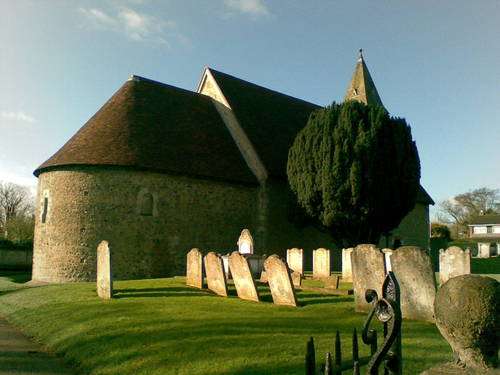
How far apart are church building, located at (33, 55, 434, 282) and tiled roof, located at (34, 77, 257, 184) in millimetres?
56

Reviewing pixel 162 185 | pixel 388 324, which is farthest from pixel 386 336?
pixel 162 185

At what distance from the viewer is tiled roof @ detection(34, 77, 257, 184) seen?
19656mm

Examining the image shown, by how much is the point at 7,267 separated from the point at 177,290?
2456 cm

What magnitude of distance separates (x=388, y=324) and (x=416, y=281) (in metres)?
5.89

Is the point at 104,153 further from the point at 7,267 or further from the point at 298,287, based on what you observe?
the point at 7,267

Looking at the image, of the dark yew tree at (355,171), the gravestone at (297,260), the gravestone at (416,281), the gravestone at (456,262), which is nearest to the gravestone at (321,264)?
the gravestone at (297,260)

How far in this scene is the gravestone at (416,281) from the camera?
8172mm

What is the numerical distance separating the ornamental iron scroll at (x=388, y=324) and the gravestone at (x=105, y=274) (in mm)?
9651

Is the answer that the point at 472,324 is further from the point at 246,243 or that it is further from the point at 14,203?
the point at 14,203

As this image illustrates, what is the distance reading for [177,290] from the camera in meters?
12.6

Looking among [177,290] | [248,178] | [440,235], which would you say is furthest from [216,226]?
[440,235]

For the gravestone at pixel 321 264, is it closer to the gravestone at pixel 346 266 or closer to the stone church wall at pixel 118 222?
the gravestone at pixel 346 266

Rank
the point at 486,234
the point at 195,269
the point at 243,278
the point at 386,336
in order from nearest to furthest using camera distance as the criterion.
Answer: the point at 386,336, the point at 243,278, the point at 195,269, the point at 486,234

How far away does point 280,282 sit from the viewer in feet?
33.1
